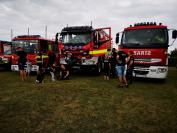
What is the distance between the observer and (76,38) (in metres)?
11.9

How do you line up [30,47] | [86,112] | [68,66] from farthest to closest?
[30,47]
[68,66]
[86,112]

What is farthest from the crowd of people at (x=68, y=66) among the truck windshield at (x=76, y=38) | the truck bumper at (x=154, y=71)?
the truck windshield at (x=76, y=38)

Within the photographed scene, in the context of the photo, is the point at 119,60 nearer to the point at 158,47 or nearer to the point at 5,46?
the point at 158,47

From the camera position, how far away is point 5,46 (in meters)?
16.2

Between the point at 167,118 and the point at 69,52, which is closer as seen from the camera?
the point at 167,118

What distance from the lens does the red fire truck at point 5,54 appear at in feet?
49.3

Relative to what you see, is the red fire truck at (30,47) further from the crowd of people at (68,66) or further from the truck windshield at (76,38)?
the truck windshield at (76,38)

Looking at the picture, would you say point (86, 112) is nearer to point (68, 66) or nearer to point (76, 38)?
point (68, 66)

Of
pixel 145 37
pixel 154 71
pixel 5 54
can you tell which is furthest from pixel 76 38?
pixel 5 54

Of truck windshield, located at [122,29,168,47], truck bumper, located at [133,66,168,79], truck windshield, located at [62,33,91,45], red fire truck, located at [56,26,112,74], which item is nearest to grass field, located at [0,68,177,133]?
truck bumper, located at [133,66,168,79]

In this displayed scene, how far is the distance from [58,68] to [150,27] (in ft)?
17.7

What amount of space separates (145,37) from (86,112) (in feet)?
20.7

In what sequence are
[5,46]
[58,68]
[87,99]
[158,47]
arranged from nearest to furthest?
[87,99] < [158,47] < [58,68] < [5,46]

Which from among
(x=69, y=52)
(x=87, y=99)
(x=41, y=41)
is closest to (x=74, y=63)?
(x=69, y=52)
